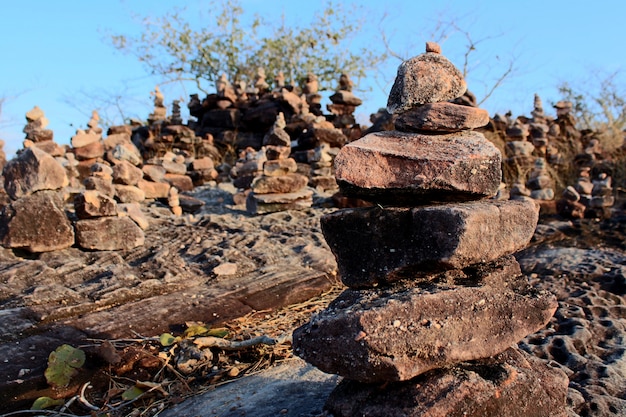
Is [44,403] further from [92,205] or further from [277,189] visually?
[277,189]

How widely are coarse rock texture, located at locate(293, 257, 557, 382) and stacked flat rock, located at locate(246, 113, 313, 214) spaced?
207 inches

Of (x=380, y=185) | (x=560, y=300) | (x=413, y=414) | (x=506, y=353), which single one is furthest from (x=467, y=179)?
(x=560, y=300)

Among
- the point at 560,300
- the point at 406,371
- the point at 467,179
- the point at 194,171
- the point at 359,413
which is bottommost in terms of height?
the point at 560,300

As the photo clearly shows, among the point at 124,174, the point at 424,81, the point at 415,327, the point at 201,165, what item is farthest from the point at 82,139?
→ the point at 415,327

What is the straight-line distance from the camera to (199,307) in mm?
4156

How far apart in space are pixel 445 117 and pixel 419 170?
286mm

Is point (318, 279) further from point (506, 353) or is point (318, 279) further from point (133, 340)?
point (506, 353)

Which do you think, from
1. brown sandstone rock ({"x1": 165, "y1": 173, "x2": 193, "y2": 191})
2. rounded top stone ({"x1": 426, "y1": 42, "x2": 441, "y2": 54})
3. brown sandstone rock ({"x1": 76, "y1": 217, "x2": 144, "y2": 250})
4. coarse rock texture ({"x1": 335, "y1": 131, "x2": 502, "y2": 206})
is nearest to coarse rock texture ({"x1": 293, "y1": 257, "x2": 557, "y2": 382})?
coarse rock texture ({"x1": 335, "y1": 131, "x2": 502, "y2": 206})

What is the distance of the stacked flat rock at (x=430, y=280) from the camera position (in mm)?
2004

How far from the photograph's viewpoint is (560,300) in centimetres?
440

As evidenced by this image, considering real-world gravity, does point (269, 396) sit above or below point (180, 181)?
below

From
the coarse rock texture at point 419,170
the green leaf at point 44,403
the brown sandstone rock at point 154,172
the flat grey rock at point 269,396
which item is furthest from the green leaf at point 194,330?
the brown sandstone rock at point 154,172

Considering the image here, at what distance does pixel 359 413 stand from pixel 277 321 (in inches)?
81.5

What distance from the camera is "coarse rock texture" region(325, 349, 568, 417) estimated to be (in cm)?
198
